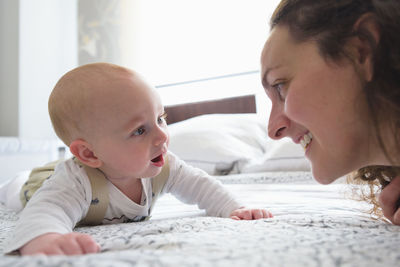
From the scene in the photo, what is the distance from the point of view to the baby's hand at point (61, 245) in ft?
1.72

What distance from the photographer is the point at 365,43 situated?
0.63 metres

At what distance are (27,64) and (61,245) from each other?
2.92 metres

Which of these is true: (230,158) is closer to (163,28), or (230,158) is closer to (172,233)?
(172,233)

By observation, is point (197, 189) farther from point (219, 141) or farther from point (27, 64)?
point (27, 64)

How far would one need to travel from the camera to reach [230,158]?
74.9 inches

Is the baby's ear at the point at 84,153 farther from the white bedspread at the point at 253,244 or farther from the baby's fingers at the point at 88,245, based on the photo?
the baby's fingers at the point at 88,245

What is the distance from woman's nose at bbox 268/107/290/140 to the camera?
0.79 meters

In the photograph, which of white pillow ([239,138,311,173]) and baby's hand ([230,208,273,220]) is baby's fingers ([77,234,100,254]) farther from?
white pillow ([239,138,311,173])

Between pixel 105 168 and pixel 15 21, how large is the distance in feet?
9.16

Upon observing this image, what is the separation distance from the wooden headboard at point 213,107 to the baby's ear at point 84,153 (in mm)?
1814

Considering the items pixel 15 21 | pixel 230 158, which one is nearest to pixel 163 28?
pixel 15 21

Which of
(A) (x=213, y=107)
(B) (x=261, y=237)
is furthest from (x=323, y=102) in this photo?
(A) (x=213, y=107)

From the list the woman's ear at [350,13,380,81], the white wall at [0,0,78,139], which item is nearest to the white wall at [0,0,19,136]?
the white wall at [0,0,78,139]

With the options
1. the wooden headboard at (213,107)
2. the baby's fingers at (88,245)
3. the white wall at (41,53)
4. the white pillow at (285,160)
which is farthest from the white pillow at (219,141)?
the white wall at (41,53)
